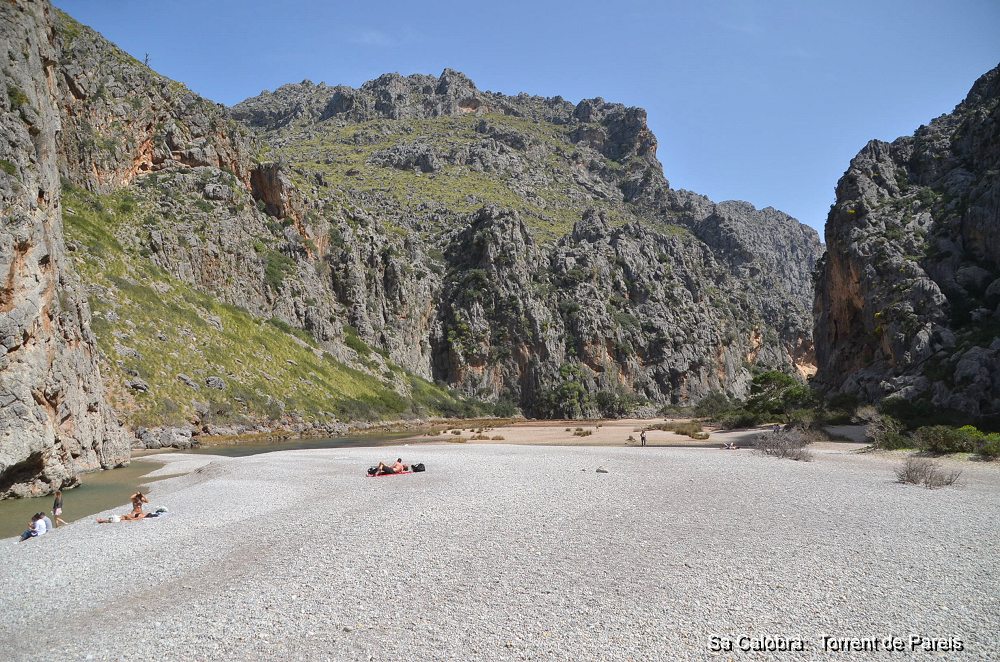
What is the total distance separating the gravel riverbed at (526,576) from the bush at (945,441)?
717cm

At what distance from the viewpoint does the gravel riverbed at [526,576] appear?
6461 millimetres

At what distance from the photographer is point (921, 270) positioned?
39031 millimetres

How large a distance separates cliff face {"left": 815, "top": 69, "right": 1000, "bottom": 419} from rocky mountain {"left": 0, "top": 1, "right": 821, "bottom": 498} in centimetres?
4439

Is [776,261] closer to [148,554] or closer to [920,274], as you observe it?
[920,274]

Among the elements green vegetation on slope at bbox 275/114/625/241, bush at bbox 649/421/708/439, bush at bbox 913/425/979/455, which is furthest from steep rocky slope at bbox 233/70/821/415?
bush at bbox 913/425/979/455

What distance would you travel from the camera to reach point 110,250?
52969 millimetres

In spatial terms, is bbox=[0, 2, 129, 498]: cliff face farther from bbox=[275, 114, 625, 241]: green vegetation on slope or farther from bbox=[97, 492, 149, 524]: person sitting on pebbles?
bbox=[275, 114, 625, 241]: green vegetation on slope

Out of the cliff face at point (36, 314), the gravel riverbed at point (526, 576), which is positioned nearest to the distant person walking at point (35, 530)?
the gravel riverbed at point (526, 576)

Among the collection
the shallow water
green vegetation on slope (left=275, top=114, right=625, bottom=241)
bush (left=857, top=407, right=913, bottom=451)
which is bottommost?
the shallow water

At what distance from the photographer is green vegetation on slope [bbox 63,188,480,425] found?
42156mm

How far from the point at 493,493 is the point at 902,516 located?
1079 cm

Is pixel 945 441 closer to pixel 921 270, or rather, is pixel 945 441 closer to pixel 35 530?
pixel 921 270

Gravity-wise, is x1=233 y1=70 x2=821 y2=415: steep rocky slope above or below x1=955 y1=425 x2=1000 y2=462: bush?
above

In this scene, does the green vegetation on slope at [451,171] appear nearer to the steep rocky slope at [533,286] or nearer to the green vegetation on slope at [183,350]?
the steep rocky slope at [533,286]
